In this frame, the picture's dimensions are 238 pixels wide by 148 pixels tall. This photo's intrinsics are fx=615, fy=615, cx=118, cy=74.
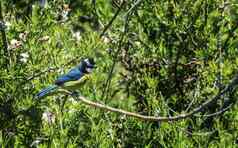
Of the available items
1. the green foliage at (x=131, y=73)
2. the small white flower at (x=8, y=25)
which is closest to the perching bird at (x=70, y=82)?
the green foliage at (x=131, y=73)

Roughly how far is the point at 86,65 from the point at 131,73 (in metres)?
1.18

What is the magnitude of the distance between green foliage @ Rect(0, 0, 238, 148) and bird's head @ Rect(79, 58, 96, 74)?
0.55ft

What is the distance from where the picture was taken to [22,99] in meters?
4.14

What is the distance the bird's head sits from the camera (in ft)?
12.3

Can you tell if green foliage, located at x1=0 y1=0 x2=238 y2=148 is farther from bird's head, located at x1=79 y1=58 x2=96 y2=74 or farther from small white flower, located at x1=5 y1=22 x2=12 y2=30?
bird's head, located at x1=79 y1=58 x2=96 y2=74

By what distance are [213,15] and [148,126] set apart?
97 cm

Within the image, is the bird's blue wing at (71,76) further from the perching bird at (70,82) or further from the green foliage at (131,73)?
the green foliage at (131,73)

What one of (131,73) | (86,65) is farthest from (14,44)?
(131,73)

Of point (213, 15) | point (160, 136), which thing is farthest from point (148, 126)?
point (213, 15)

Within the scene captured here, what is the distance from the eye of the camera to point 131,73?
4.96 meters

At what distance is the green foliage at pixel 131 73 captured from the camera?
4117 mm

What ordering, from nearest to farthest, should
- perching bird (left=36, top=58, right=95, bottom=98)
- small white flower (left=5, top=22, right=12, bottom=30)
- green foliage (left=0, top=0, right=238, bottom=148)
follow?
perching bird (left=36, top=58, right=95, bottom=98)
green foliage (left=0, top=0, right=238, bottom=148)
small white flower (left=5, top=22, right=12, bottom=30)

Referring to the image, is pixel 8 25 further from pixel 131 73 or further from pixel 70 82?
pixel 131 73

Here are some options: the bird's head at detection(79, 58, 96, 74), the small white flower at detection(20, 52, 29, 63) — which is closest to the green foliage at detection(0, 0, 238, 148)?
the small white flower at detection(20, 52, 29, 63)
